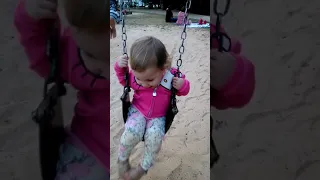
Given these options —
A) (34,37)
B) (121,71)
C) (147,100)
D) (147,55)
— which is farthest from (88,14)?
(147,100)

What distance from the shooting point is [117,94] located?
423 cm

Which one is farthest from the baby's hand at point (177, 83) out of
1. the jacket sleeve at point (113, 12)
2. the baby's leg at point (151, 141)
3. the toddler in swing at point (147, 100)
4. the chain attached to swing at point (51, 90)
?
the jacket sleeve at point (113, 12)

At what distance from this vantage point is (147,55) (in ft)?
6.15

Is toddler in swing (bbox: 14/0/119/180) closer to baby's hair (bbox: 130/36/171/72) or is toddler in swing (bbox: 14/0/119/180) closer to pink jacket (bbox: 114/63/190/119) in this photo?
baby's hair (bbox: 130/36/171/72)

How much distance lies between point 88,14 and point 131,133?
77 cm

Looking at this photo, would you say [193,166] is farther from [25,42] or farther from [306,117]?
[25,42]

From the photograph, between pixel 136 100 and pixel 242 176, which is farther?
pixel 136 100

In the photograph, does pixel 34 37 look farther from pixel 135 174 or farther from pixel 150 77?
pixel 135 174

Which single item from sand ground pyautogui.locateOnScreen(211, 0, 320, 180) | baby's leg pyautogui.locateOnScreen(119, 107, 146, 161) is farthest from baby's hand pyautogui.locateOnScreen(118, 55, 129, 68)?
sand ground pyautogui.locateOnScreen(211, 0, 320, 180)

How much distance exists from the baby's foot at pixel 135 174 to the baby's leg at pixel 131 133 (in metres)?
0.08

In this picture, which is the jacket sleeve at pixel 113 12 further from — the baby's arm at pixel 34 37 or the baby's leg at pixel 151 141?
the baby's arm at pixel 34 37

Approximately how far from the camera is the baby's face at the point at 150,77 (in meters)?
1.91

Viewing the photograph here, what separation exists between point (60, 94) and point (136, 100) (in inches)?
27.1

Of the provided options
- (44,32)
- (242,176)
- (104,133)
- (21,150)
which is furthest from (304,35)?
(21,150)
